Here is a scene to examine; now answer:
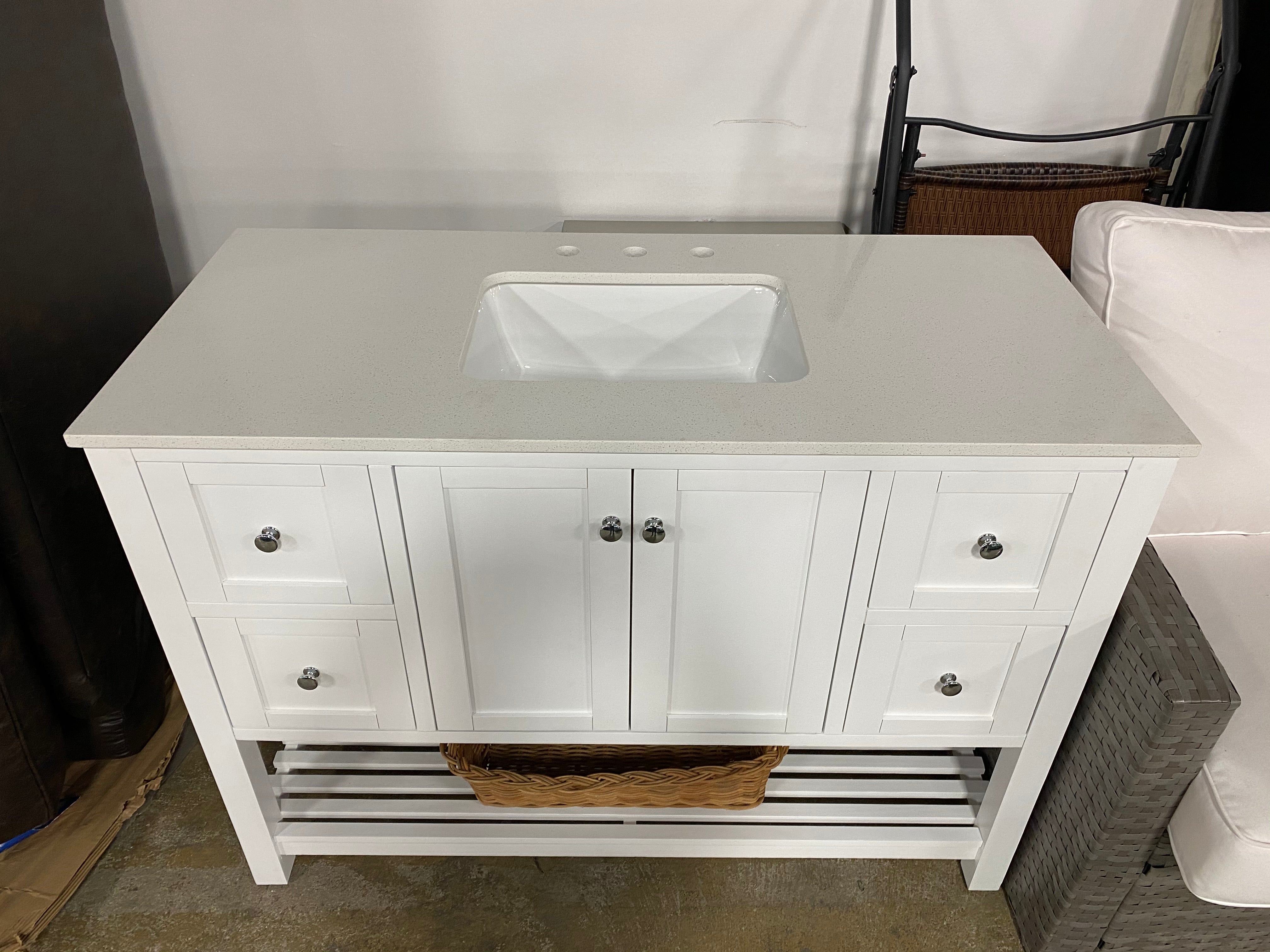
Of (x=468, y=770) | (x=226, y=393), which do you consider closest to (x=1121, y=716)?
(x=468, y=770)

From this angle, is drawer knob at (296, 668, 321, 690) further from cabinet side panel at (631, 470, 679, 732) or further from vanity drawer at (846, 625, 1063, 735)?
vanity drawer at (846, 625, 1063, 735)

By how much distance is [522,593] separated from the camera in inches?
45.0

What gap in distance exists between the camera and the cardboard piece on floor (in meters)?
1.43

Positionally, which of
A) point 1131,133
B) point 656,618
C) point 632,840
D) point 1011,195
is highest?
point 1131,133

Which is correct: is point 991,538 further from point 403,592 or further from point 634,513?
point 403,592

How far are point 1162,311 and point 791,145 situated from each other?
861mm

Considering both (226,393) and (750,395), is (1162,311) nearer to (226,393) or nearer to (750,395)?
(750,395)

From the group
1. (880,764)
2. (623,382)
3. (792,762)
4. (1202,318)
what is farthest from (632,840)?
(1202,318)

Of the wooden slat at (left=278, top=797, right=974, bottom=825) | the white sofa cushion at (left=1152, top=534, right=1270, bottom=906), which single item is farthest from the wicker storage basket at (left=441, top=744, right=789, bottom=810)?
the white sofa cushion at (left=1152, top=534, right=1270, bottom=906)

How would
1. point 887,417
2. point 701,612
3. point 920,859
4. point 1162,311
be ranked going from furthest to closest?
point 920,859
point 1162,311
point 701,612
point 887,417

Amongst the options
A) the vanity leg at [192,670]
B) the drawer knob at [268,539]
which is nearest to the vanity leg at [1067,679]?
the drawer knob at [268,539]

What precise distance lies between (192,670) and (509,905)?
0.63 meters

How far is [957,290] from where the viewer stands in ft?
4.28

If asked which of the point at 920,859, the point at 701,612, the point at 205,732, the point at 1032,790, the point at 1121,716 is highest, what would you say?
the point at 701,612
